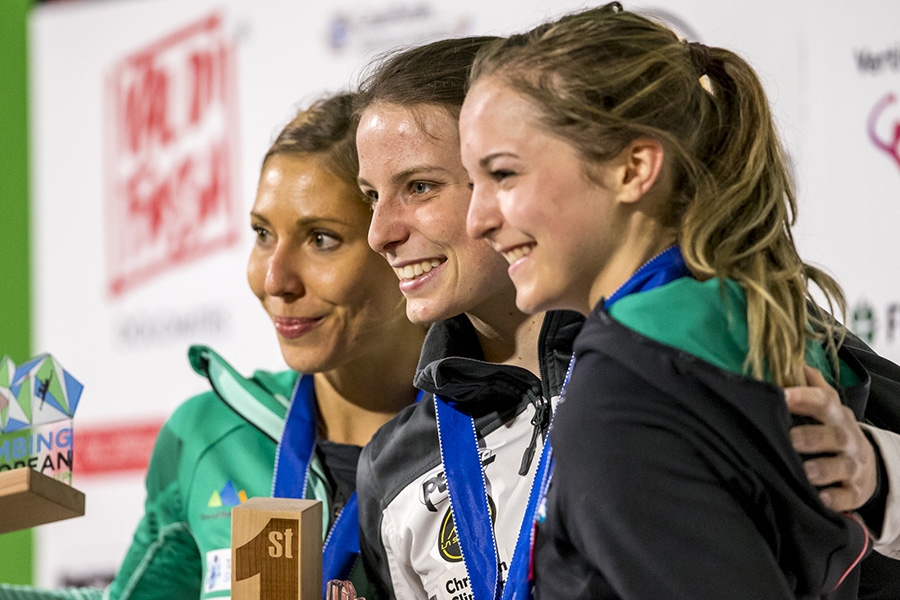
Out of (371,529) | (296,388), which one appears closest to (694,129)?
(371,529)

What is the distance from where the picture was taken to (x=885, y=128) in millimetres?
2234

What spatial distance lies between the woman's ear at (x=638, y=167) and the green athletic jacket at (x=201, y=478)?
92cm

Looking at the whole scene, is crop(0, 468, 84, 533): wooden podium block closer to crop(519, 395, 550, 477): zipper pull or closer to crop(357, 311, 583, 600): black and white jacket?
crop(357, 311, 583, 600): black and white jacket

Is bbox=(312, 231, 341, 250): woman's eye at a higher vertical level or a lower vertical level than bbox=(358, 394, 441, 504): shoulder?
higher

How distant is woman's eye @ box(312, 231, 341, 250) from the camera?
5.38 feet

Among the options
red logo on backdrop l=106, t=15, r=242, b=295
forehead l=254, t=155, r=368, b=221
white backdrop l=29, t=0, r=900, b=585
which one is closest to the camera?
forehead l=254, t=155, r=368, b=221

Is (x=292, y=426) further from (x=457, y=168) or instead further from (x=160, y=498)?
(x=457, y=168)

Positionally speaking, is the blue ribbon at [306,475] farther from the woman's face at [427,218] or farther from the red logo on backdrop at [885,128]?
the red logo on backdrop at [885,128]

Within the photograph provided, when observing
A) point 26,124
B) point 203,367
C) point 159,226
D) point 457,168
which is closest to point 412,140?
point 457,168

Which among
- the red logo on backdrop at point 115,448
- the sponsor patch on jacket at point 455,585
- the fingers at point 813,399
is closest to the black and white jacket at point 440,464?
the sponsor patch on jacket at point 455,585

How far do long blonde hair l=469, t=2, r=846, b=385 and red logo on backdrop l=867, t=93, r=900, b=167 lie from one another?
1.30 meters

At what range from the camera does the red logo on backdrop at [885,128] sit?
2.22 metres

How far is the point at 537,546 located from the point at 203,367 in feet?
3.18

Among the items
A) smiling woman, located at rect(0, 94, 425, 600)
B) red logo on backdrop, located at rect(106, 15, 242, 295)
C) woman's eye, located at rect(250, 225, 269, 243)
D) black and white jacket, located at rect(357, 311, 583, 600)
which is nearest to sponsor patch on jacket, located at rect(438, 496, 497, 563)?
black and white jacket, located at rect(357, 311, 583, 600)
